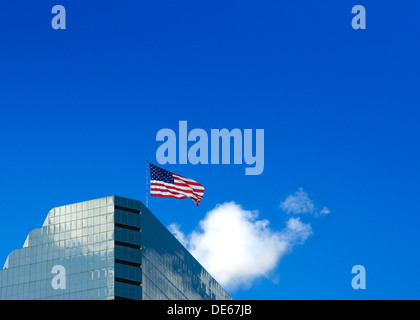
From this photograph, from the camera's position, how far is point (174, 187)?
14162cm

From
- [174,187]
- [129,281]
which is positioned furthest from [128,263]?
[174,187]

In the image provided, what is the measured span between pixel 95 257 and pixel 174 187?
27128 millimetres

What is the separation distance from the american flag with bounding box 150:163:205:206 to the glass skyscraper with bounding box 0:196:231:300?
21.7 m

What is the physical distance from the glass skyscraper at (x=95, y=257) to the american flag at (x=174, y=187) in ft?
71.2

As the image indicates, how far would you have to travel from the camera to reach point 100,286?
156125 mm

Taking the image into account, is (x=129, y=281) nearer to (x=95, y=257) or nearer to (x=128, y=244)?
(x=128, y=244)

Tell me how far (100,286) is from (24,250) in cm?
1965

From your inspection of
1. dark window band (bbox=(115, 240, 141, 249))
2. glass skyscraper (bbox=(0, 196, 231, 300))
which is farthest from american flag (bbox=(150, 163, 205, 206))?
dark window band (bbox=(115, 240, 141, 249))

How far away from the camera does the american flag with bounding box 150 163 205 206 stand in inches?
5531

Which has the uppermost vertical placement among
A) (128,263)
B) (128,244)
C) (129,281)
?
(128,244)

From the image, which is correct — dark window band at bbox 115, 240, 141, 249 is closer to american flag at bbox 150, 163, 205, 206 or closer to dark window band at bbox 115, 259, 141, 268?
dark window band at bbox 115, 259, 141, 268
